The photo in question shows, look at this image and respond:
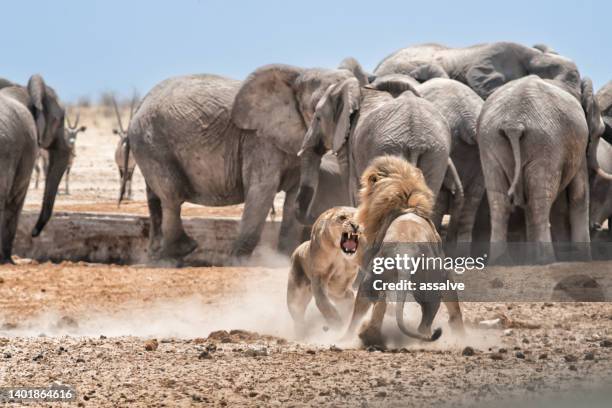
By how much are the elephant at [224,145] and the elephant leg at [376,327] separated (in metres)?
6.84

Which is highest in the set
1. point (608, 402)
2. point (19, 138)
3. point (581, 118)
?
point (608, 402)

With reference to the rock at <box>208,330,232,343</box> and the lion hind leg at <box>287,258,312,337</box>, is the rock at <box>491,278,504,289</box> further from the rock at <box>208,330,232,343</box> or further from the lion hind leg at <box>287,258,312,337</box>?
the rock at <box>208,330,232,343</box>

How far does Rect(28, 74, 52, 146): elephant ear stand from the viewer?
16.9 m

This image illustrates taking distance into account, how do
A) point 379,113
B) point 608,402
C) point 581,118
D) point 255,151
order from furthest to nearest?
point 255,151
point 581,118
point 379,113
point 608,402

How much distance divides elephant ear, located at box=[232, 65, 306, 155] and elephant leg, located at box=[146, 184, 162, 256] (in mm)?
1724

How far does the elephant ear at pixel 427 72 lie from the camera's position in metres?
16.3

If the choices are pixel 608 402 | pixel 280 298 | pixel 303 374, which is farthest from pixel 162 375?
pixel 280 298

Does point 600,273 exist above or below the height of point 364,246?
below

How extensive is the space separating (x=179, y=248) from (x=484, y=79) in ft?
13.2

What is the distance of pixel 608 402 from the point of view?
246 inches

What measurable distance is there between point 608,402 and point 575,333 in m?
2.50

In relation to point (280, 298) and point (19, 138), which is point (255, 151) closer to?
point (19, 138)

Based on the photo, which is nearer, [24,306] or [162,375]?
[162,375]

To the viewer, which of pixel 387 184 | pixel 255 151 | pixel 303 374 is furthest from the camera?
pixel 255 151
